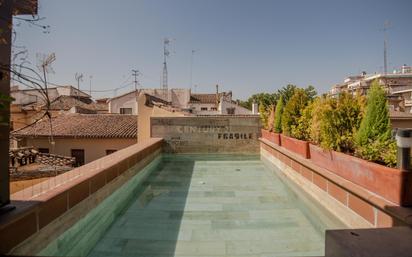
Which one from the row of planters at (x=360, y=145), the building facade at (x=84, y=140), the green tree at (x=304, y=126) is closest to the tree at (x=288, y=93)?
the green tree at (x=304, y=126)

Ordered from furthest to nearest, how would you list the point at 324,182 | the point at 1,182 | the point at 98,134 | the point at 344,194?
the point at 98,134
the point at 324,182
the point at 344,194
the point at 1,182

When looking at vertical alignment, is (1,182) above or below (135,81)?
below

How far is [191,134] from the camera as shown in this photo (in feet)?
27.3

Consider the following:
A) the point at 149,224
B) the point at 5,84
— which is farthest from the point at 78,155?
the point at 5,84

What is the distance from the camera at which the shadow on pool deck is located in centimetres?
244

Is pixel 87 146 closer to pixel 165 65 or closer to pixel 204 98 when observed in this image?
pixel 165 65

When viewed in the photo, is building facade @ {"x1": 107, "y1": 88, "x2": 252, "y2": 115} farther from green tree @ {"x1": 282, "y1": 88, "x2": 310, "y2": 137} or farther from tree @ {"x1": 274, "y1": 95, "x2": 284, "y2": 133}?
green tree @ {"x1": 282, "y1": 88, "x2": 310, "y2": 137}

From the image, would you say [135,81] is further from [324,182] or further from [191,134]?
[324,182]

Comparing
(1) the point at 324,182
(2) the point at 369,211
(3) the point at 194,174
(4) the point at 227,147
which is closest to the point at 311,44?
(4) the point at 227,147

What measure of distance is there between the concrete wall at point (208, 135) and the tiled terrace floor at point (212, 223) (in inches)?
127

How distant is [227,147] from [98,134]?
11605mm

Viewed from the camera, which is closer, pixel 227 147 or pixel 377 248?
pixel 377 248

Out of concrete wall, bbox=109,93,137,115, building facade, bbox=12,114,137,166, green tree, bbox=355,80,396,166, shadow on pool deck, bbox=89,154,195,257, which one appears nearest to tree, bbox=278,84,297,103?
green tree, bbox=355,80,396,166

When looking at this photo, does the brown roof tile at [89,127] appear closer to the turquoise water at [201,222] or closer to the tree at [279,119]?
the tree at [279,119]
